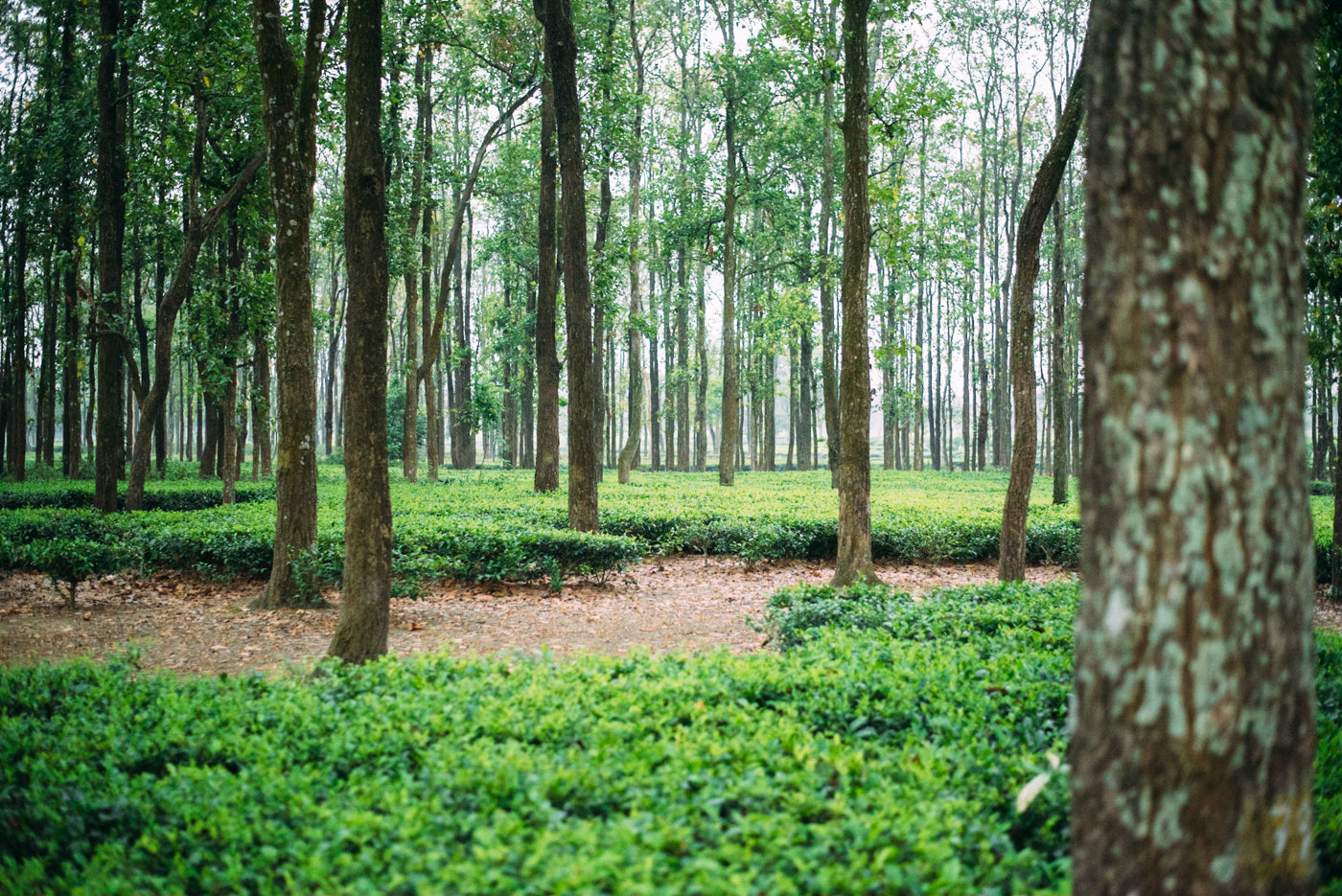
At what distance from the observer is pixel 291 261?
22.2 feet

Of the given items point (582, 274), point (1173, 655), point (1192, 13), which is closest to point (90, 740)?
point (1173, 655)

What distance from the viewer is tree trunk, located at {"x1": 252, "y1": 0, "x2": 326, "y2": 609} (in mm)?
6621

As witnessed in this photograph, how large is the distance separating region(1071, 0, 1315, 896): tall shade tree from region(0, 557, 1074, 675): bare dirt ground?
12.9ft

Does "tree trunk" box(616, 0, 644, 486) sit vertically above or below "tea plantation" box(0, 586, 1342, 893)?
above

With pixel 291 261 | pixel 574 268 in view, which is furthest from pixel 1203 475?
pixel 574 268

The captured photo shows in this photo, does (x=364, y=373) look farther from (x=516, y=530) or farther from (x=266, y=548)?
(x=266, y=548)

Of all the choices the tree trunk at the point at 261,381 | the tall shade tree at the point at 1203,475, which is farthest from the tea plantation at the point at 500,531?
the tall shade tree at the point at 1203,475

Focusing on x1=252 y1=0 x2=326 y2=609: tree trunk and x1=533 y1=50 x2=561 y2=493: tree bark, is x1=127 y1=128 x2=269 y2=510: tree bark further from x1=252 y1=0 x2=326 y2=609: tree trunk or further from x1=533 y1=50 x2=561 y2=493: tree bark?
x1=252 y1=0 x2=326 y2=609: tree trunk

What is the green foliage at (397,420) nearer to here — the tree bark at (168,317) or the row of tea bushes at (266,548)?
the tree bark at (168,317)

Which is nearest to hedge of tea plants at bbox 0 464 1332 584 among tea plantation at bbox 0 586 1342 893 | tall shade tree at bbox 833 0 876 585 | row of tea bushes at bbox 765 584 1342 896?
tall shade tree at bbox 833 0 876 585

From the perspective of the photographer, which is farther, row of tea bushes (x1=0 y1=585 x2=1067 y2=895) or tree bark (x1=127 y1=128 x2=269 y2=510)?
tree bark (x1=127 y1=128 x2=269 y2=510)

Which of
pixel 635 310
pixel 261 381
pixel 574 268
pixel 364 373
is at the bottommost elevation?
pixel 364 373

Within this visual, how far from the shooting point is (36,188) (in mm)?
16406

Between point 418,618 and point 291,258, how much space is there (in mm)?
3392
